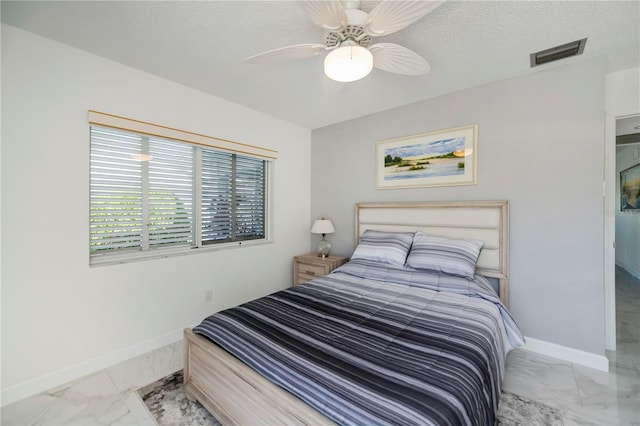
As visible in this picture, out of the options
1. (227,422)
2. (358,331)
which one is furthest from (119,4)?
(227,422)

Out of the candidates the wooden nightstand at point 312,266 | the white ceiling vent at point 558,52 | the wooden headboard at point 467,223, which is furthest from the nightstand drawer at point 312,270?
the white ceiling vent at point 558,52

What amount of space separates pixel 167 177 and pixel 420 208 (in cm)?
262

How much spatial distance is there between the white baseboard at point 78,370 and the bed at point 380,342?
2.99 feet

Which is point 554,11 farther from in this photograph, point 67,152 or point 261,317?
point 67,152

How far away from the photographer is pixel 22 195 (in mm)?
1759

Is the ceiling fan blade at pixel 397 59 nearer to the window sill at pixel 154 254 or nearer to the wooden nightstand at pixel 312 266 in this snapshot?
the wooden nightstand at pixel 312 266

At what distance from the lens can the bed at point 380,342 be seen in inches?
39.3

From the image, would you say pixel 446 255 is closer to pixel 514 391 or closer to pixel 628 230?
pixel 514 391

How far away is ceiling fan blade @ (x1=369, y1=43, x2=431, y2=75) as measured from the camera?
60.1 inches

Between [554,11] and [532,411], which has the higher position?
[554,11]

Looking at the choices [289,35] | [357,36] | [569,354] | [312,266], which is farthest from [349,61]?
[569,354]

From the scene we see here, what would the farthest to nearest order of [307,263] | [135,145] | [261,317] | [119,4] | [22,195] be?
[307,263] → [135,145] → [22,195] → [261,317] → [119,4]

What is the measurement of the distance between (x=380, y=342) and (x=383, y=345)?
29 mm

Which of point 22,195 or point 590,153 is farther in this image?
point 590,153
